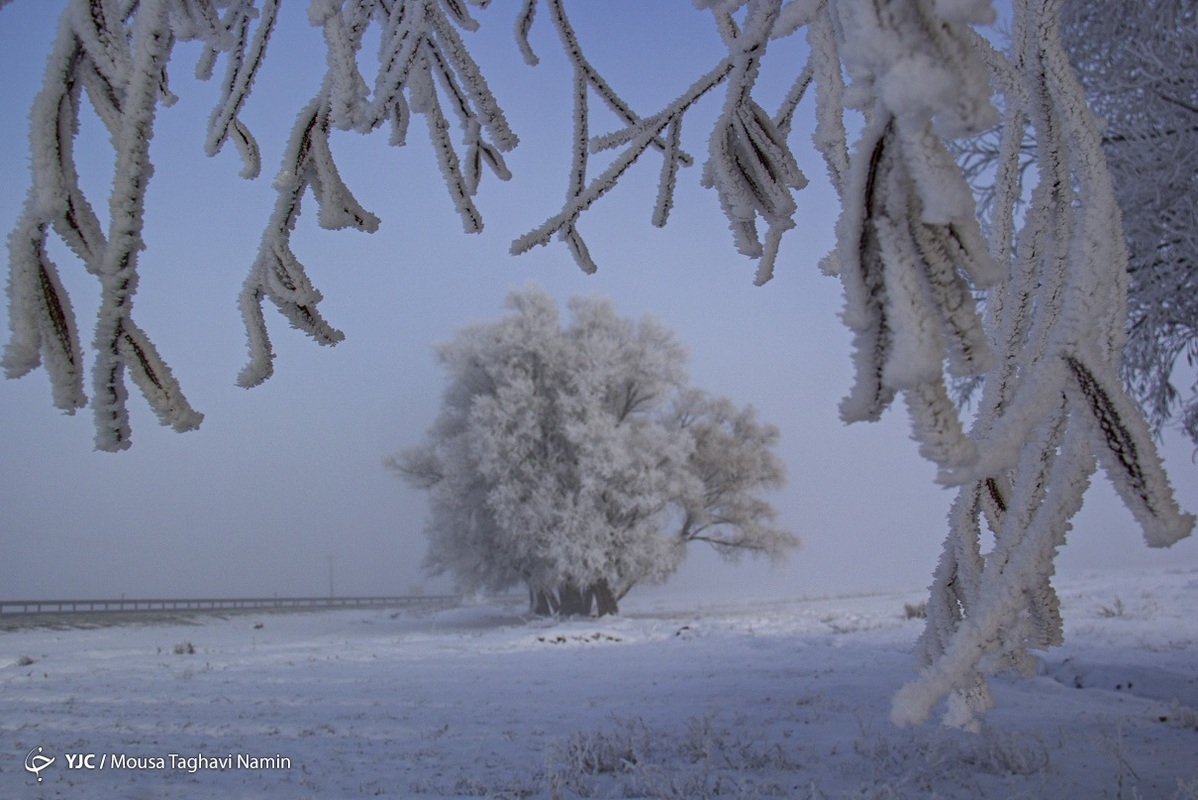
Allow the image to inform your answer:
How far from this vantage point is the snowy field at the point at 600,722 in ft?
10.9

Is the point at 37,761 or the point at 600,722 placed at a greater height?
the point at 37,761

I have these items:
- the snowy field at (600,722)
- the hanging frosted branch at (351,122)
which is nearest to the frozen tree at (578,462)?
the snowy field at (600,722)

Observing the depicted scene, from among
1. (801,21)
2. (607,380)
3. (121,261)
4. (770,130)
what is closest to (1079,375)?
(801,21)

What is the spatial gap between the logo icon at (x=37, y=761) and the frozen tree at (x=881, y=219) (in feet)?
11.0

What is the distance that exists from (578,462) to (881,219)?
1709 centimetres

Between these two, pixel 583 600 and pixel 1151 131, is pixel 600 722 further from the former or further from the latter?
pixel 583 600

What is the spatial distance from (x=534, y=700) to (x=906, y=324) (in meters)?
5.74

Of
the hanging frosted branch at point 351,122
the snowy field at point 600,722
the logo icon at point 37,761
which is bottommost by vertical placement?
the snowy field at point 600,722

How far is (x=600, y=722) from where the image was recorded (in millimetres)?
4898

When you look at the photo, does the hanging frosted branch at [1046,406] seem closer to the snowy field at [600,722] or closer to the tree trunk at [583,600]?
the snowy field at [600,722]

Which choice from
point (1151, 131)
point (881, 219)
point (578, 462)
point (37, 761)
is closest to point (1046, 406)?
point (881, 219)

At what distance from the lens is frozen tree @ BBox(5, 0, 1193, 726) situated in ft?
2.23

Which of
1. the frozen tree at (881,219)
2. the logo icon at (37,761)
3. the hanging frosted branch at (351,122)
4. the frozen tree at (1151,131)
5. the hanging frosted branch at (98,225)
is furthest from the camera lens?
the frozen tree at (1151,131)

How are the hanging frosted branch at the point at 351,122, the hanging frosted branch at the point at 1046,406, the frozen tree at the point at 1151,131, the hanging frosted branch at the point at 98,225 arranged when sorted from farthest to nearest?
the frozen tree at the point at 1151,131, the hanging frosted branch at the point at 351,122, the hanging frosted branch at the point at 98,225, the hanging frosted branch at the point at 1046,406
